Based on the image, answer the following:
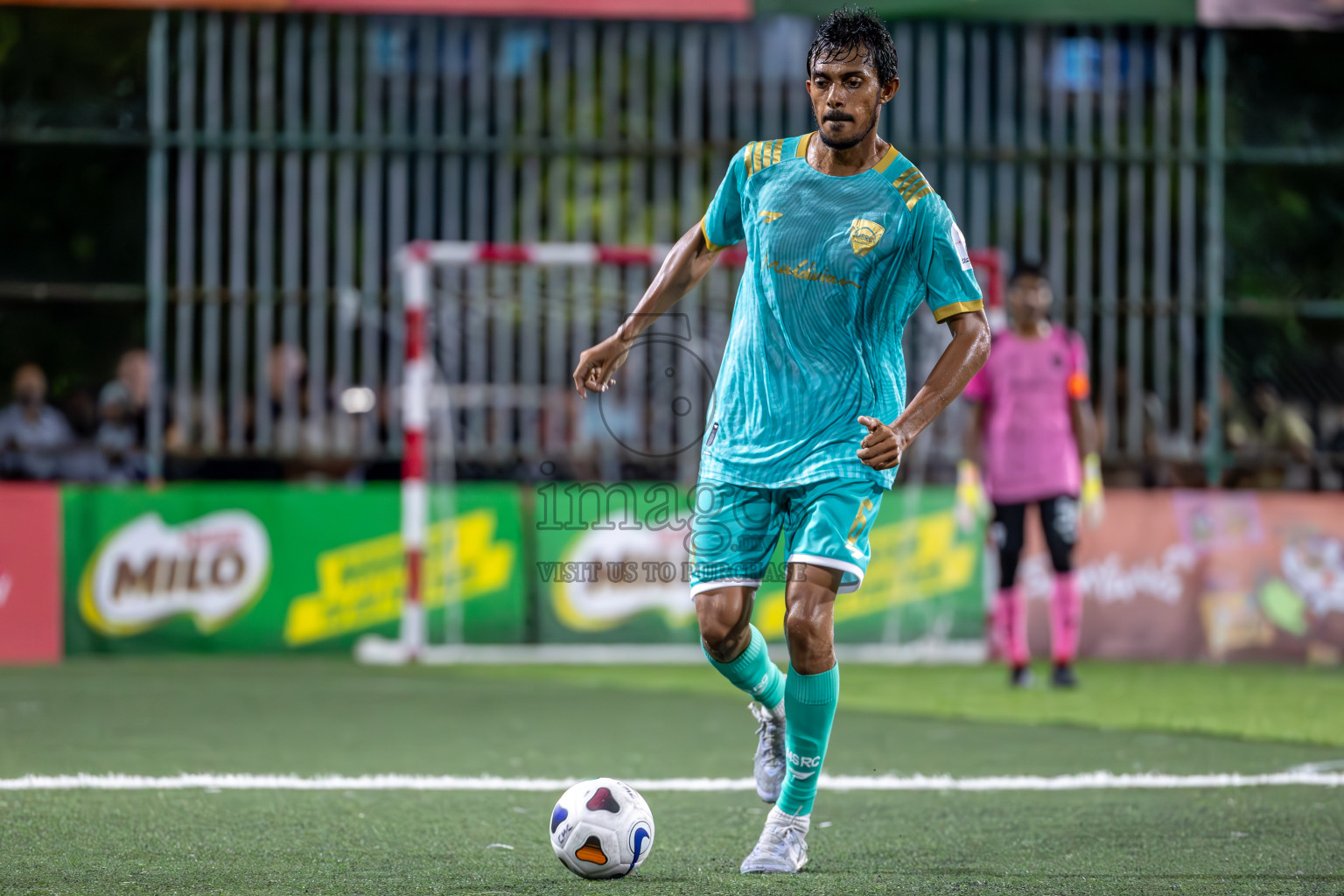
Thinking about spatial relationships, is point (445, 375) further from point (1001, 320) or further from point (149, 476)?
point (1001, 320)

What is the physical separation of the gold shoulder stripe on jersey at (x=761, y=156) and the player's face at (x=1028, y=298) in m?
4.89

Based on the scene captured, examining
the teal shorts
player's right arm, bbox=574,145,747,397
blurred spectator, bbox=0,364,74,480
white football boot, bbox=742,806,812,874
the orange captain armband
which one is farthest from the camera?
blurred spectator, bbox=0,364,74,480

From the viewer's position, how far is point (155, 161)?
12.3 m

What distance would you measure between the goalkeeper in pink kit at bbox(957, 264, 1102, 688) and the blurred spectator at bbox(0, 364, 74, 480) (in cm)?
629

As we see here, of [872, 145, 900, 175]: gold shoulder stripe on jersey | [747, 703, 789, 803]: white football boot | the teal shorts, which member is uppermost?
[872, 145, 900, 175]: gold shoulder stripe on jersey

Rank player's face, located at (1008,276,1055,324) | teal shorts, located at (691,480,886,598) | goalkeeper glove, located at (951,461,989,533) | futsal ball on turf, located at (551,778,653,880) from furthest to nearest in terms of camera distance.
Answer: goalkeeper glove, located at (951,461,989,533)
player's face, located at (1008,276,1055,324)
teal shorts, located at (691,480,886,598)
futsal ball on turf, located at (551,778,653,880)

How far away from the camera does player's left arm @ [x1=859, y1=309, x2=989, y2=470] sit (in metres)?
4.70

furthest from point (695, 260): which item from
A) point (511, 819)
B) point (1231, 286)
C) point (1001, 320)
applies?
point (1231, 286)

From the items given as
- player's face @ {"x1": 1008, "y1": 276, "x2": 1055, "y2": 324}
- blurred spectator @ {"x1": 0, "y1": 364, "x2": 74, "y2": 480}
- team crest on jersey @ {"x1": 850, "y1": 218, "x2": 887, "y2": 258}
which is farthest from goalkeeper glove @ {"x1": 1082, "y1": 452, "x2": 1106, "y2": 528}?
blurred spectator @ {"x1": 0, "y1": 364, "x2": 74, "y2": 480}

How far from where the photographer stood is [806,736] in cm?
490

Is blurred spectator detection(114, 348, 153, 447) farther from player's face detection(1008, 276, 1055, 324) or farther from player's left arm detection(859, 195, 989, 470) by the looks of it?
player's left arm detection(859, 195, 989, 470)

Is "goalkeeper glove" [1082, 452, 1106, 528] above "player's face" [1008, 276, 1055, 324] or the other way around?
the other way around

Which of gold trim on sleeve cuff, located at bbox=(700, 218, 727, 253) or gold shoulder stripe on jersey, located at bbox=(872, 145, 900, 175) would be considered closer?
gold shoulder stripe on jersey, located at bbox=(872, 145, 900, 175)

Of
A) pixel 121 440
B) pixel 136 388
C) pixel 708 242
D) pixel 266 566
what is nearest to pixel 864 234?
pixel 708 242
